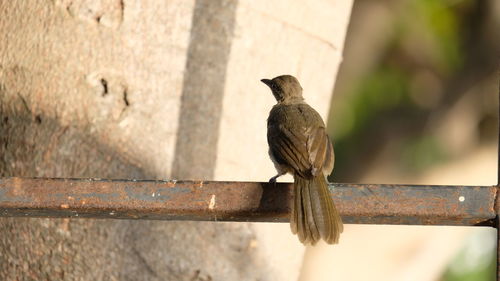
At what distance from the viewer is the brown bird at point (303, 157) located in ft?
10.8

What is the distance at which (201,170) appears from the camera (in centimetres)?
400

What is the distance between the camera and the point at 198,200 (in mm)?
2834

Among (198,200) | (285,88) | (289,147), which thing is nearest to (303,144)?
(289,147)

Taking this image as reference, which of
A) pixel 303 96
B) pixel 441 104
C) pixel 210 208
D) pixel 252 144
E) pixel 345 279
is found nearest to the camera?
pixel 210 208

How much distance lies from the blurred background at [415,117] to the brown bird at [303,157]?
476 centimetres

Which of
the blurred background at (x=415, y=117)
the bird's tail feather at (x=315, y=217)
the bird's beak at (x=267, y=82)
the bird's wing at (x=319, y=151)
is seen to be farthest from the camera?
the blurred background at (x=415, y=117)

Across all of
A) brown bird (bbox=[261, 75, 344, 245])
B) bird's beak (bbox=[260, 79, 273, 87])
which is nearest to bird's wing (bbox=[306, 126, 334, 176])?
brown bird (bbox=[261, 75, 344, 245])

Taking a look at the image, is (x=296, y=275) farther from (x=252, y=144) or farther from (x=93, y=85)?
(x=93, y=85)

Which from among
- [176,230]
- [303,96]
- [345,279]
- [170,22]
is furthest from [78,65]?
[345,279]

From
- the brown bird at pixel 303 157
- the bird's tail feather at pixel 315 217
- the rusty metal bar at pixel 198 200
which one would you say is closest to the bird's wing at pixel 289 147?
the brown bird at pixel 303 157

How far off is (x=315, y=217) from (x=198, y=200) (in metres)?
0.61

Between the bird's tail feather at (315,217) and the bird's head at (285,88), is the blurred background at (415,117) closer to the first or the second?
the bird's head at (285,88)

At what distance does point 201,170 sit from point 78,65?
0.61 meters

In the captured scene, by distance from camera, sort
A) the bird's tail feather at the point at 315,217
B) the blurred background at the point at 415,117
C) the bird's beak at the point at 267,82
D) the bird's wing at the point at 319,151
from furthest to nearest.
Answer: the blurred background at the point at 415,117 < the bird's beak at the point at 267,82 < the bird's wing at the point at 319,151 < the bird's tail feather at the point at 315,217
